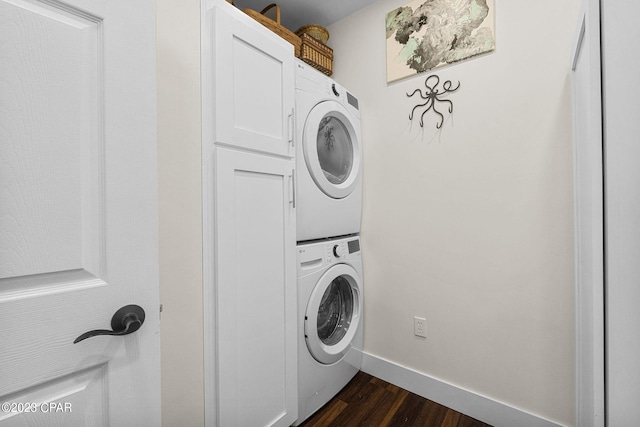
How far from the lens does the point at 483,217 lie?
1.50m

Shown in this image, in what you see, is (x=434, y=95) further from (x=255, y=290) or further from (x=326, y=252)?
(x=255, y=290)

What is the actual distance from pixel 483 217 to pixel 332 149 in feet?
3.11

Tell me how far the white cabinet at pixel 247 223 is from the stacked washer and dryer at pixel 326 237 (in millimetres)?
101

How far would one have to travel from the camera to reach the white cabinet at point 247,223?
1.04 meters

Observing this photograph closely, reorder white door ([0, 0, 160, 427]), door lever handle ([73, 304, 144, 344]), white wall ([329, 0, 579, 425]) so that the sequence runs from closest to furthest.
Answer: white door ([0, 0, 160, 427])
door lever handle ([73, 304, 144, 344])
white wall ([329, 0, 579, 425])

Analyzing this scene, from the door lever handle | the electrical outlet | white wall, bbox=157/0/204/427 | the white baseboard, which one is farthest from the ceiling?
the white baseboard

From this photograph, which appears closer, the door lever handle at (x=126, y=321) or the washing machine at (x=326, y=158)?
the door lever handle at (x=126, y=321)

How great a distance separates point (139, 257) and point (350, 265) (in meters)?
1.27

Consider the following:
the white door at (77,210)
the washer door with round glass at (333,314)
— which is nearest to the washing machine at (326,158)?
the washer door with round glass at (333,314)

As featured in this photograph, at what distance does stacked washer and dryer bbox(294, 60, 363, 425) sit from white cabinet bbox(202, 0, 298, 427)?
0.10 metres

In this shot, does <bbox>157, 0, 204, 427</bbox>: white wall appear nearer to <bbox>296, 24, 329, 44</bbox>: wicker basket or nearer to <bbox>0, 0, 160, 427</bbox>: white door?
<bbox>0, 0, 160, 427</bbox>: white door

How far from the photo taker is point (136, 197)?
672 millimetres

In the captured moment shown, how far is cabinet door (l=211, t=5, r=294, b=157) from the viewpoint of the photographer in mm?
1044

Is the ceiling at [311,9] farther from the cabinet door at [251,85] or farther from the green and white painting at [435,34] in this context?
the cabinet door at [251,85]
